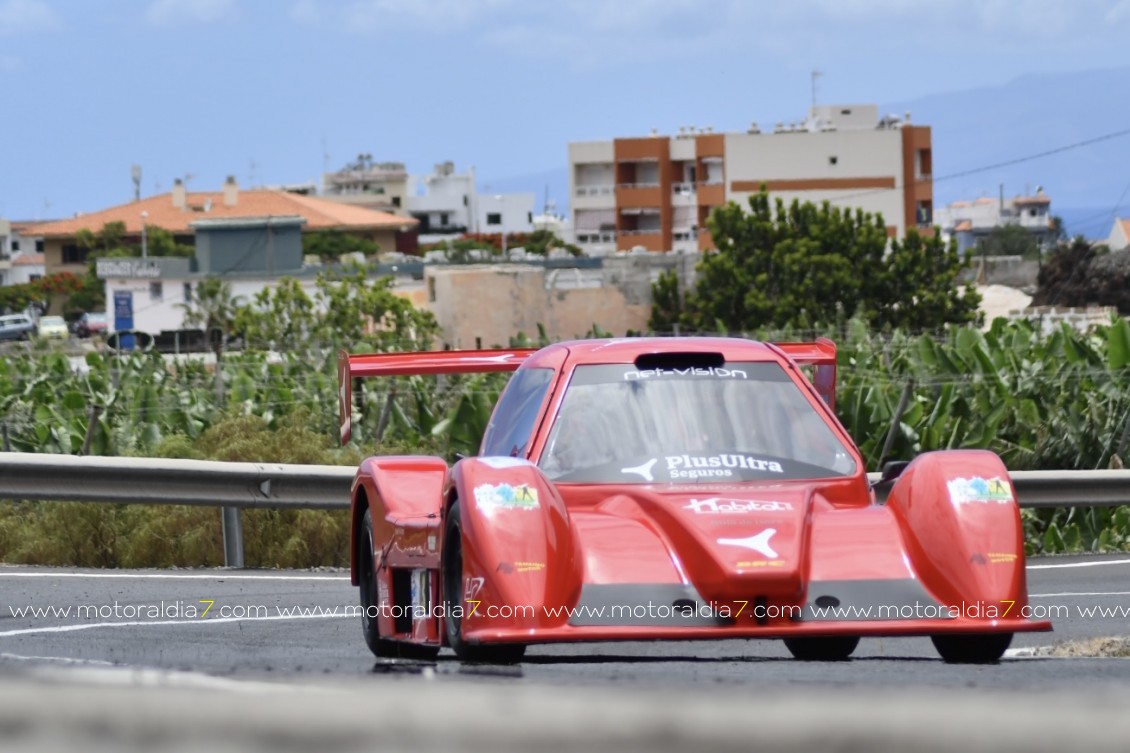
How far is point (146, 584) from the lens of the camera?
10680 mm

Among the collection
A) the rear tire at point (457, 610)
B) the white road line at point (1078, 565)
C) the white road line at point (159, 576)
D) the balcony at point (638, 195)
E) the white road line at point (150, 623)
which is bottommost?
the white road line at point (1078, 565)

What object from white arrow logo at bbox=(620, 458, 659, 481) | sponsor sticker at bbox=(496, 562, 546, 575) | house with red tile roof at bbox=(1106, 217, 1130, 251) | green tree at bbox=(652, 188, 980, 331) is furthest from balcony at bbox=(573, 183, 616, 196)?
sponsor sticker at bbox=(496, 562, 546, 575)

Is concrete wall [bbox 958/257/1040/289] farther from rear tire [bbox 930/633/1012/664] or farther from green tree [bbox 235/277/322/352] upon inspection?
rear tire [bbox 930/633/1012/664]

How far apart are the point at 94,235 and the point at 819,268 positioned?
90.9 m

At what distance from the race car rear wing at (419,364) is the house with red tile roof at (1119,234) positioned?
15433 cm

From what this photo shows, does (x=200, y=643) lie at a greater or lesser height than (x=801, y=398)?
lesser

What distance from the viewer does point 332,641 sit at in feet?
27.0

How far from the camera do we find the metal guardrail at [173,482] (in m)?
11.7

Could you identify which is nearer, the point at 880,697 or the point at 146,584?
the point at 880,697

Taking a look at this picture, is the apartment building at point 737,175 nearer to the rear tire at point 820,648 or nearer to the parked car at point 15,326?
the parked car at point 15,326

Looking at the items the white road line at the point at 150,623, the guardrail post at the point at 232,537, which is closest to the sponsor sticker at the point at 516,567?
the white road line at the point at 150,623

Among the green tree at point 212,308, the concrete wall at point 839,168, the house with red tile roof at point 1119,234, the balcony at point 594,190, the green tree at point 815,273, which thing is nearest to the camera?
the green tree at point 815,273

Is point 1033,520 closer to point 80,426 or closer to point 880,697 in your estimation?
point 80,426


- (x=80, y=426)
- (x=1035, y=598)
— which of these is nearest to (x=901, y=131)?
(x=80, y=426)
